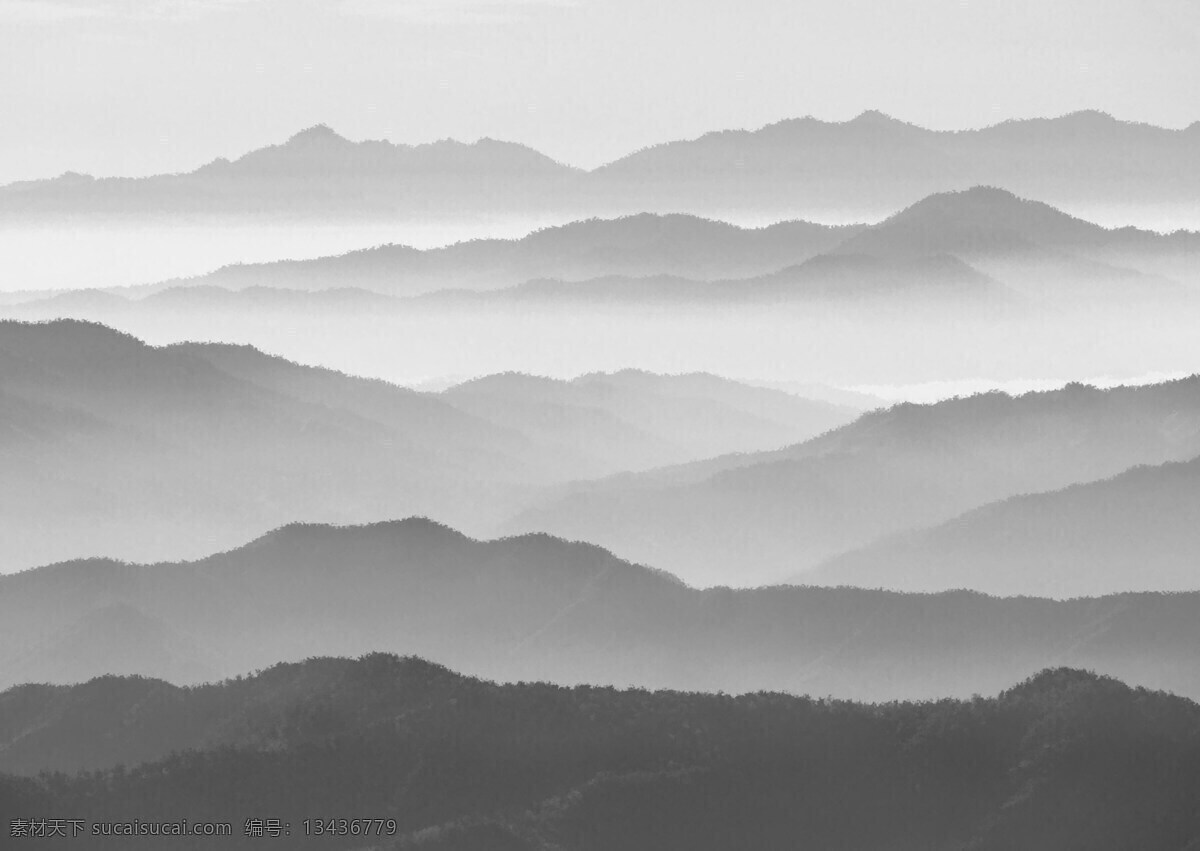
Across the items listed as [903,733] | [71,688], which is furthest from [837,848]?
[71,688]

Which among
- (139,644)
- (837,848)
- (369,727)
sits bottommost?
(837,848)

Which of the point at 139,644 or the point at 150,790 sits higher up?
the point at 139,644

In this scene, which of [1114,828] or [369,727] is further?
[369,727]

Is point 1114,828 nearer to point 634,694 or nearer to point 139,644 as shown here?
point 634,694

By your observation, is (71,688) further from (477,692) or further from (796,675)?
(796,675)

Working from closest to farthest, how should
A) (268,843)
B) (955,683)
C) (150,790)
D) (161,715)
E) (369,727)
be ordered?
(268,843)
(150,790)
(369,727)
(161,715)
(955,683)

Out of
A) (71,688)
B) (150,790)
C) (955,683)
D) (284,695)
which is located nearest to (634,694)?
(284,695)

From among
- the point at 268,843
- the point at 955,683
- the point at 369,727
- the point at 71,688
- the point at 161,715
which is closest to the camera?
the point at 268,843
